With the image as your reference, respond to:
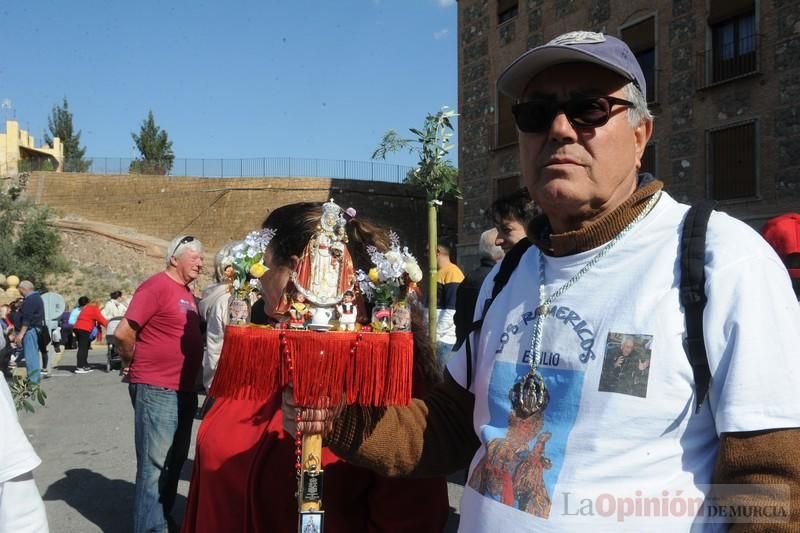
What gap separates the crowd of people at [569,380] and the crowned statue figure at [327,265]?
23mm

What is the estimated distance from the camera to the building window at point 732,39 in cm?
1588

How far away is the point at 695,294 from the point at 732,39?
18108mm

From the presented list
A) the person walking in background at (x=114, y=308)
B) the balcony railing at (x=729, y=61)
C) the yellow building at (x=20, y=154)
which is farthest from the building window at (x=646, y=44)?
the yellow building at (x=20, y=154)

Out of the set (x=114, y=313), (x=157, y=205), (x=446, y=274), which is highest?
(x=157, y=205)

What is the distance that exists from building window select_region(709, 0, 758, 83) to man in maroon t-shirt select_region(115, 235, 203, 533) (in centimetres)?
1600

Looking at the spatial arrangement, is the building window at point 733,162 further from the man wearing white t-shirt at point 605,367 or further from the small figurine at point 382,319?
the small figurine at point 382,319

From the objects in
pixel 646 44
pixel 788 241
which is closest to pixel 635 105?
pixel 788 241

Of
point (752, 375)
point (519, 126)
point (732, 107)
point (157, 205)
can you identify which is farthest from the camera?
point (157, 205)

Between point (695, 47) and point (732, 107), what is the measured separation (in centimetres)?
212

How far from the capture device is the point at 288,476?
2.07 meters

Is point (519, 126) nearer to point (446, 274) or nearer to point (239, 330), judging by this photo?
point (239, 330)

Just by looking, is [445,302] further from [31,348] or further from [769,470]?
[31,348]

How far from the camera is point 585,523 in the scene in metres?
1.38

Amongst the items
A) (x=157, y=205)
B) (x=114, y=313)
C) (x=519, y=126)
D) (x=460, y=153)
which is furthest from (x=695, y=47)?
(x=157, y=205)
